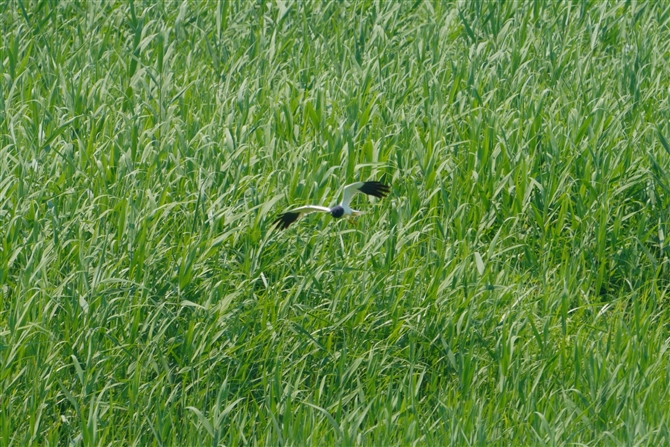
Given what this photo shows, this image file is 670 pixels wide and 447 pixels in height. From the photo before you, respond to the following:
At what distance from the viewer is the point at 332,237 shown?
4.85 metres

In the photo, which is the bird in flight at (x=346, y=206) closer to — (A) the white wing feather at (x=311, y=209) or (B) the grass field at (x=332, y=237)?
(A) the white wing feather at (x=311, y=209)

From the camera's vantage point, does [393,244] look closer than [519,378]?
No

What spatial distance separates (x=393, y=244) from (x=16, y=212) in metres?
1.64

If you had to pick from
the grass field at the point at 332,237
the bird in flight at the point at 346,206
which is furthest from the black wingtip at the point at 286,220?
the grass field at the point at 332,237

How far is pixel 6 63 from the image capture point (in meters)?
6.20

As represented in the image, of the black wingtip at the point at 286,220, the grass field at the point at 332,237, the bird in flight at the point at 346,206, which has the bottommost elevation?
the grass field at the point at 332,237

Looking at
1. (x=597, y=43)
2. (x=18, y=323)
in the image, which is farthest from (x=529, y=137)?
(x=18, y=323)

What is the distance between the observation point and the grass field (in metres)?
4.09

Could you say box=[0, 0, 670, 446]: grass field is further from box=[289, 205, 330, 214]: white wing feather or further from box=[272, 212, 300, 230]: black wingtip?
Answer: box=[289, 205, 330, 214]: white wing feather

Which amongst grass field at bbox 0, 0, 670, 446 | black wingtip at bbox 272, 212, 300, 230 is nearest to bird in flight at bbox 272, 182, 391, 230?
black wingtip at bbox 272, 212, 300, 230

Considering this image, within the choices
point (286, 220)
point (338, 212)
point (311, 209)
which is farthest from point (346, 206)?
point (286, 220)

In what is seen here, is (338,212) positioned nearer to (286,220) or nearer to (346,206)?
(346,206)

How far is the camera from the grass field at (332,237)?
4090mm

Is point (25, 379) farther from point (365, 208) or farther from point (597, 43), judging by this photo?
point (597, 43)
